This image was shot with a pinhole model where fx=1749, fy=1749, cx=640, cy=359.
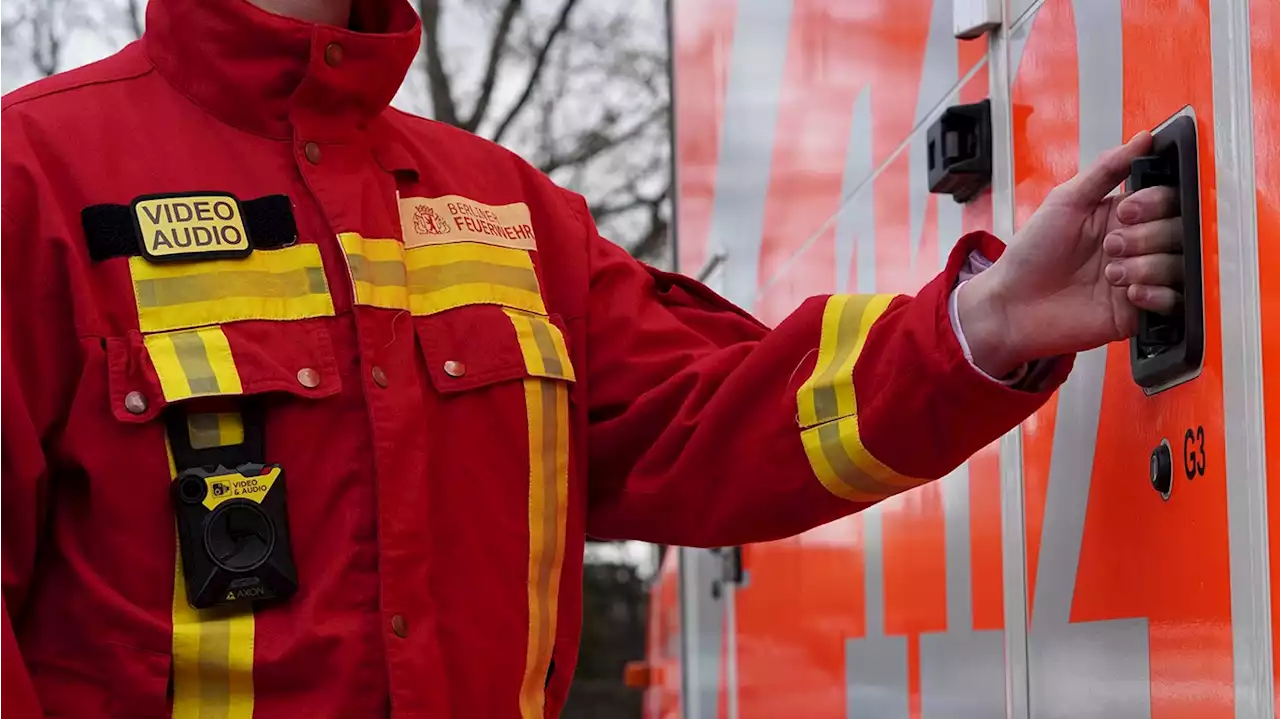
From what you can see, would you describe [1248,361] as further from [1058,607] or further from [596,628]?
[596,628]

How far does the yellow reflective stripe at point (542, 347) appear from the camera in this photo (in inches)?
74.6

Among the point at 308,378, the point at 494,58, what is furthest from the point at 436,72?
the point at 308,378

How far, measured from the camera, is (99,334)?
1679 mm

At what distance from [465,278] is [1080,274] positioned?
2.29 feet

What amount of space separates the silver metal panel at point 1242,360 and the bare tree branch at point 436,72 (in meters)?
10.6

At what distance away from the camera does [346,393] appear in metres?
1.77

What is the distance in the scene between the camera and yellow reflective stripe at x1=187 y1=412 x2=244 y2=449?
5.65 feet

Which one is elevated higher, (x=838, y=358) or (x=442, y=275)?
(x=442, y=275)

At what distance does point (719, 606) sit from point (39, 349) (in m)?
2.67

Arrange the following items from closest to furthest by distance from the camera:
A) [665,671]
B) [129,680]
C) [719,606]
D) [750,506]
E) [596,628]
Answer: [129,680] → [750,506] → [719,606] → [665,671] → [596,628]

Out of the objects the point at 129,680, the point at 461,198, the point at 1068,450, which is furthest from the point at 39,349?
the point at 1068,450

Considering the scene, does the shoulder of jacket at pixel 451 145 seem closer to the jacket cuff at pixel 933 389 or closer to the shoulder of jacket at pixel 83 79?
the shoulder of jacket at pixel 83 79

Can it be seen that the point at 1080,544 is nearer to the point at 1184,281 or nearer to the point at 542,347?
the point at 1184,281

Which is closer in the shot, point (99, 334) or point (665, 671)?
point (99, 334)
